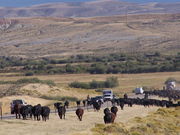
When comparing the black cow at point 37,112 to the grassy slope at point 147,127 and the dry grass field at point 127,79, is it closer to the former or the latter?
the grassy slope at point 147,127

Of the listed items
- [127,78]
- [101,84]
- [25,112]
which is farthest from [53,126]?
[127,78]

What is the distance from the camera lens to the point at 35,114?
44.0 m

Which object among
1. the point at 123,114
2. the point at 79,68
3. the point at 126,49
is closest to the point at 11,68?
the point at 79,68

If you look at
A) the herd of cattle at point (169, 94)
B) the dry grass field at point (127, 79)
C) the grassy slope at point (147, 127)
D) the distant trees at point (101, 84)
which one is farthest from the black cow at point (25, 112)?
the distant trees at point (101, 84)

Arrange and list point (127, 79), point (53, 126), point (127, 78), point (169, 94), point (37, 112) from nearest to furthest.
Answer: point (53, 126) → point (37, 112) → point (169, 94) → point (127, 79) → point (127, 78)

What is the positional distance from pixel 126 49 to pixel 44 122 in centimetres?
15218

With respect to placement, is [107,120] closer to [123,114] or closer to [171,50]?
[123,114]

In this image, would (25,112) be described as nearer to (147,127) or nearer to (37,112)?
(37,112)

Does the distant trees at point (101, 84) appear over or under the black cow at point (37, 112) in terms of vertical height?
over

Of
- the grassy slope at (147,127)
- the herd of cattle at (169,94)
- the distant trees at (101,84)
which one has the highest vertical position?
the distant trees at (101,84)

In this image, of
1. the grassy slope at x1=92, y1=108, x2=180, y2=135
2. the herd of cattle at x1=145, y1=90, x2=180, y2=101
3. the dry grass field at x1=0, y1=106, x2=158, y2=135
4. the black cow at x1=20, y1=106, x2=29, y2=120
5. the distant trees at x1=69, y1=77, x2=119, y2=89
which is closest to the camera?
the grassy slope at x1=92, y1=108, x2=180, y2=135

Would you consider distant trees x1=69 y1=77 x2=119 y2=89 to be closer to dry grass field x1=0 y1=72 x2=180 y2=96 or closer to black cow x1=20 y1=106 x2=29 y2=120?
dry grass field x1=0 y1=72 x2=180 y2=96

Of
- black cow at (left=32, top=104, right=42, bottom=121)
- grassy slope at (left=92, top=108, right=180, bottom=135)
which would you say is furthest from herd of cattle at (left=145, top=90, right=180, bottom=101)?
black cow at (left=32, top=104, right=42, bottom=121)

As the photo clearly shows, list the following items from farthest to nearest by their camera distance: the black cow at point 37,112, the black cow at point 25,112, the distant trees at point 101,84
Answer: the distant trees at point 101,84 < the black cow at point 25,112 < the black cow at point 37,112
